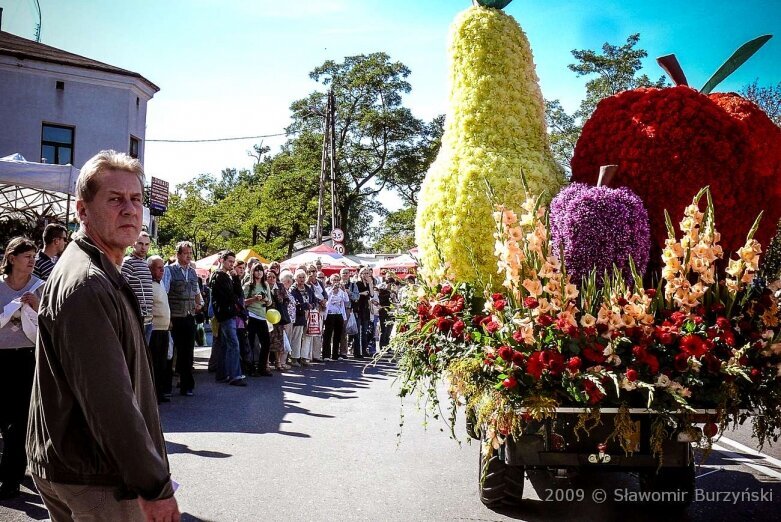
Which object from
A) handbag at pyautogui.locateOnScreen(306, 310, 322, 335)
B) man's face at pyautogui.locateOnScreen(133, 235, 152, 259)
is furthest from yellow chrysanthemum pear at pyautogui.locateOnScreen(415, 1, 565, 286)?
handbag at pyautogui.locateOnScreen(306, 310, 322, 335)

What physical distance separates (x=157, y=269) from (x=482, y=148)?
18.2 feet

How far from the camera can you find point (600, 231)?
14.8 ft

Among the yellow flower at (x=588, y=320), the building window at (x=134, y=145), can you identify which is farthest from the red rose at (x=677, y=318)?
the building window at (x=134, y=145)

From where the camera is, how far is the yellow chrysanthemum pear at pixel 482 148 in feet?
16.2

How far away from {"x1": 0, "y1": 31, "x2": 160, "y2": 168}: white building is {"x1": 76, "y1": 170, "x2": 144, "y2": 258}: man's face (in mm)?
27618

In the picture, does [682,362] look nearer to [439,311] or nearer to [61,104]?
[439,311]

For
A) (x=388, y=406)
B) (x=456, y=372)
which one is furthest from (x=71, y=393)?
(x=388, y=406)

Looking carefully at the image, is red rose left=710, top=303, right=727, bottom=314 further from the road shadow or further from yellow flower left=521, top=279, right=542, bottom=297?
the road shadow

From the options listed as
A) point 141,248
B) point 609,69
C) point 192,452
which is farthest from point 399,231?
point 192,452

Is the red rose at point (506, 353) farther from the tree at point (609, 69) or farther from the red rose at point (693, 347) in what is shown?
the tree at point (609, 69)

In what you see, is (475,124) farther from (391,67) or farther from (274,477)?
(391,67)

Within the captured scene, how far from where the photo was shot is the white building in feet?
89.7

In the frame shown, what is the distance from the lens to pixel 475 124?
5.24m

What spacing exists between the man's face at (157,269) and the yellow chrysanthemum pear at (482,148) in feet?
15.9
